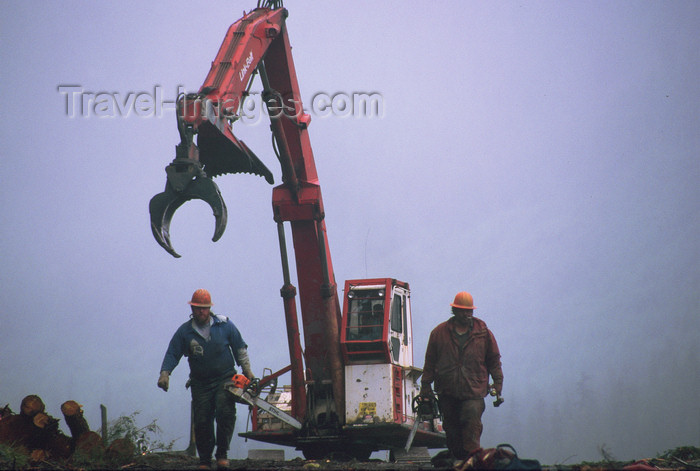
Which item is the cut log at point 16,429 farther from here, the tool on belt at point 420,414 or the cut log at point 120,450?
the tool on belt at point 420,414

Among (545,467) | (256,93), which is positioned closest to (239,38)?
(256,93)

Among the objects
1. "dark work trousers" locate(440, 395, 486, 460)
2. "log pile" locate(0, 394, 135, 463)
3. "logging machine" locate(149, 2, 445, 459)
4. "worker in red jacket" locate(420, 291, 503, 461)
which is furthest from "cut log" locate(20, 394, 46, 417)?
"dark work trousers" locate(440, 395, 486, 460)

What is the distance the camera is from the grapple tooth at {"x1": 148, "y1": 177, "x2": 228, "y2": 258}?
9.24 m

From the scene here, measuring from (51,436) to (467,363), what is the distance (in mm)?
4720

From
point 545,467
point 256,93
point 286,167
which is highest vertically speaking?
point 256,93

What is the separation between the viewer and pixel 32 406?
30.4ft

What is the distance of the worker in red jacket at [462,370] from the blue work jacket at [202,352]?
238 cm

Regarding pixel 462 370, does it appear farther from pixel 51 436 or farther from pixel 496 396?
pixel 51 436

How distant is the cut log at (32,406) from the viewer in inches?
362

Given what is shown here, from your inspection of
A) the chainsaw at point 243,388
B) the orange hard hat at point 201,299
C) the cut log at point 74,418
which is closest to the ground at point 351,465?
the cut log at point 74,418

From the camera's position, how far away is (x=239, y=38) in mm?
11633

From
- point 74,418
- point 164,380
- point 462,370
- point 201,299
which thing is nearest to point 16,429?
point 74,418

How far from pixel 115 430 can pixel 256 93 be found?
16.7ft

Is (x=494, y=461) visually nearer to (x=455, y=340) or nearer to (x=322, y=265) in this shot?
(x=455, y=340)
